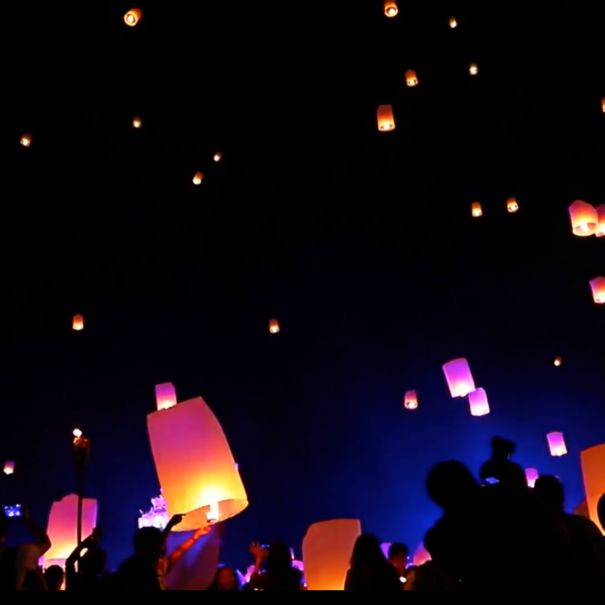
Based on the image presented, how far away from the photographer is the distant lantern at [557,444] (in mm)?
9289

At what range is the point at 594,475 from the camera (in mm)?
3598

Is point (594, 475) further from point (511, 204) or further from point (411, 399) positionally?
point (411, 399)

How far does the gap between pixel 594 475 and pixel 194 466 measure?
5.96 feet

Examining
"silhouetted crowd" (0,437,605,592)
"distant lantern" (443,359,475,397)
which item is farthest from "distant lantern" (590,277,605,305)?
"silhouetted crowd" (0,437,605,592)

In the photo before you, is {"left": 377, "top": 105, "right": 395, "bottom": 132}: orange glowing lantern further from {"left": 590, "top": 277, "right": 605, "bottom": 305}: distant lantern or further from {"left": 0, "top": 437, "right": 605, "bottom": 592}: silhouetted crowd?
{"left": 0, "top": 437, "right": 605, "bottom": 592}: silhouetted crowd

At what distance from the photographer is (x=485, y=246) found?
996 cm

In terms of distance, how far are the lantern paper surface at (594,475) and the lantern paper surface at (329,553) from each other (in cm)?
107

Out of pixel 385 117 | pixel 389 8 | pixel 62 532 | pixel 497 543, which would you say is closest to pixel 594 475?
pixel 497 543

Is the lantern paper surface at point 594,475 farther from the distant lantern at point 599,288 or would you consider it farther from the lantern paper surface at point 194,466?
the distant lantern at point 599,288

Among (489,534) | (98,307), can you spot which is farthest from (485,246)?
(489,534)

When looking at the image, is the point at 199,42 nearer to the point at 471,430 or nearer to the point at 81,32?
Result: the point at 81,32

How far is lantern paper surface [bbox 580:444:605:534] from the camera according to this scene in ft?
11.7

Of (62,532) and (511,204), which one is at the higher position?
(511,204)

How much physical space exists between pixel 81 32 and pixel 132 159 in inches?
72.4
